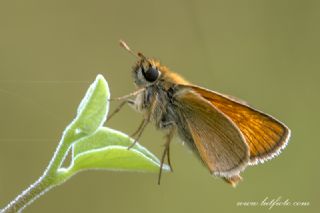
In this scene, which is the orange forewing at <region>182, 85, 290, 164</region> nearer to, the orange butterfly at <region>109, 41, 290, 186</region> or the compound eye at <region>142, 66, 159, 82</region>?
the orange butterfly at <region>109, 41, 290, 186</region>

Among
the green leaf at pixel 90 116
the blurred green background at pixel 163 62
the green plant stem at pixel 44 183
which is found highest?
the green leaf at pixel 90 116

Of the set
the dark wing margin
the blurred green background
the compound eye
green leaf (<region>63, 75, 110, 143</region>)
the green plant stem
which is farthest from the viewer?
the blurred green background

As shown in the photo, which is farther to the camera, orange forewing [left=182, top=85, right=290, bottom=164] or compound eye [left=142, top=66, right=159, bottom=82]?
compound eye [left=142, top=66, right=159, bottom=82]

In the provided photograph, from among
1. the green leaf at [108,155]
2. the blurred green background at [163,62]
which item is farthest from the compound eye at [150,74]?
the blurred green background at [163,62]

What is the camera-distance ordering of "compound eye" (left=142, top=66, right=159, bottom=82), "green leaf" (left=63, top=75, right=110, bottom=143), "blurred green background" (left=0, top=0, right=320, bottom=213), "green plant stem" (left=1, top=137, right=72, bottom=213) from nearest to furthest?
"green plant stem" (left=1, top=137, right=72, bottom=213) → "green leaf" (left=63, top=75, right=110, bottom=143) → "compound eye" (left=142, top=66, right=159, bottom=82) → "blurred green background" (left=0, top=0, right=320, bottom=213)

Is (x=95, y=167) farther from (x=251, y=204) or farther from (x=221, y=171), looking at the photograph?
(x=251, y=204)

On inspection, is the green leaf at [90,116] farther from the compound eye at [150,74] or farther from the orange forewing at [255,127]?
the compound eye at [150,74]

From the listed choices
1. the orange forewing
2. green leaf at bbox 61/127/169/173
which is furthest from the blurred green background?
green leaf at bbox 61/127/169/173

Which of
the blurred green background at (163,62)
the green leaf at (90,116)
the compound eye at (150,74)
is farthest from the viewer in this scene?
the blurred green background at (163,62)
